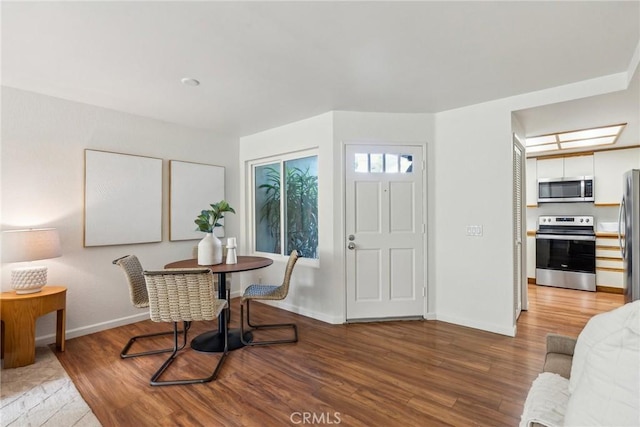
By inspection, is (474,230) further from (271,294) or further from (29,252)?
(29,252)

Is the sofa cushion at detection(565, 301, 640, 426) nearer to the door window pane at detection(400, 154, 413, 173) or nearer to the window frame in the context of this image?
the door window pane at detection(400, 154, 413, 173)

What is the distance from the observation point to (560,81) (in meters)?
2.72

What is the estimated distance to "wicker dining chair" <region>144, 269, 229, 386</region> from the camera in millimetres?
2295

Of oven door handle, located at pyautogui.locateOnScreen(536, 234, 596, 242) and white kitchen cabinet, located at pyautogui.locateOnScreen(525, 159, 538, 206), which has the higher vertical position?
white kitchen cabinet, located at pyautogui.locateOnScreen(525, 159, 538, 206)

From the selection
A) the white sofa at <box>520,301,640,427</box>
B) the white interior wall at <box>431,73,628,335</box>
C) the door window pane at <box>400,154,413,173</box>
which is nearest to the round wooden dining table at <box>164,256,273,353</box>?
the door window pane at <box>400,154,413,173</box>

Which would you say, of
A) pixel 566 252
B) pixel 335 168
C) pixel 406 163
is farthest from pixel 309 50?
pixel 566 252

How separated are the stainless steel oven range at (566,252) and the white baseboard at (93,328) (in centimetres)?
623

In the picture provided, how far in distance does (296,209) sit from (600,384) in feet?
11.2

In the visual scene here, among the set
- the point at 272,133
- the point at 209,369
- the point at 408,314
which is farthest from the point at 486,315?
the point at 272,133

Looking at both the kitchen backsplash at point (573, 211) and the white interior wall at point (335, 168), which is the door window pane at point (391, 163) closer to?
the white interior wall at point (335, 168)

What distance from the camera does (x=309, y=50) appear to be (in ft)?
7.28

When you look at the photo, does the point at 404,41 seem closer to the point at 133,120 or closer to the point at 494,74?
the point at 494,74

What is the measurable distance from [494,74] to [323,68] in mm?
1475

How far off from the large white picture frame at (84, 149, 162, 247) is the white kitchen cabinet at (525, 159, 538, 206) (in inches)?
237
